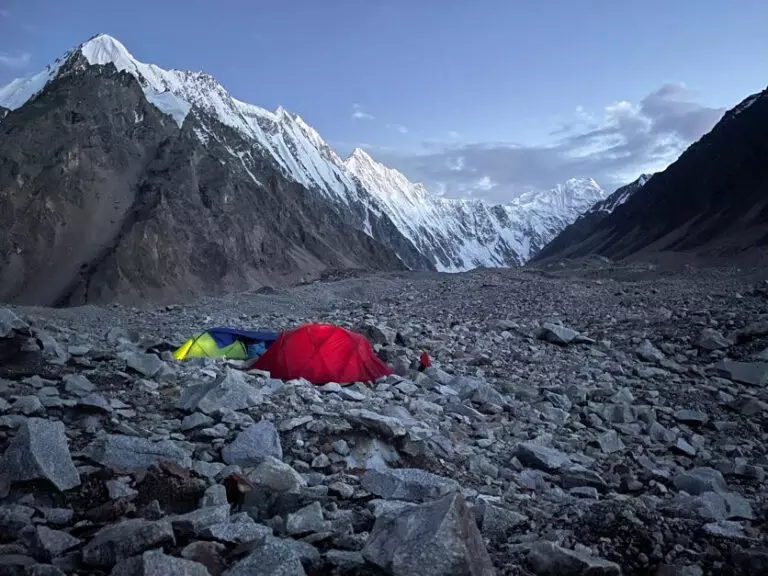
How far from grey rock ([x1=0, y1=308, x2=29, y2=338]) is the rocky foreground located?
0.02 meters

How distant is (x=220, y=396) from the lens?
605cm

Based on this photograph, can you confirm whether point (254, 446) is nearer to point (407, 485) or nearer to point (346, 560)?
point (407, 485)

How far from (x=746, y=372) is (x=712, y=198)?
86.7 meters

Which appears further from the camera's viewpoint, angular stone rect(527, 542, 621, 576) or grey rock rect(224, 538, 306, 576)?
angular stone rect(527, 542, 621, 576)

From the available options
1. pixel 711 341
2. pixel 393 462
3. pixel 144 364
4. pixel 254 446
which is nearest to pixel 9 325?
pixel 144 364

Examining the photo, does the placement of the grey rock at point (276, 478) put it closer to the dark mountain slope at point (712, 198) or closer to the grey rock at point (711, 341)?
the grey rock at point (711, 341)

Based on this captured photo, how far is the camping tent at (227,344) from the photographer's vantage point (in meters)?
10.8

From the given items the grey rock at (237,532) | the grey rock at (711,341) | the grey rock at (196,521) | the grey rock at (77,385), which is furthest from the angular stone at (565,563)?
the grey rock at (711,341)

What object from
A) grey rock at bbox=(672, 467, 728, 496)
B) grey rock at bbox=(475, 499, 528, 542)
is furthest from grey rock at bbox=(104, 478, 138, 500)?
grey rock at bbox=(672, 467, 728, 496)

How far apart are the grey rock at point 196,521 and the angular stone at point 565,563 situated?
1.95 meters

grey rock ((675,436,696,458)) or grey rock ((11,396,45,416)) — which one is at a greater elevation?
grey rock ((11,396,45,416))

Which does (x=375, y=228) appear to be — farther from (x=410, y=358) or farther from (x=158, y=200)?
(x=410, y=358)

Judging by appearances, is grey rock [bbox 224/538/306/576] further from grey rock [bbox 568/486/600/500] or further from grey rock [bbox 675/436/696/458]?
grey rock [bbox 675/436/696/458]

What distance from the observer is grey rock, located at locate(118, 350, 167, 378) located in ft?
23.9
